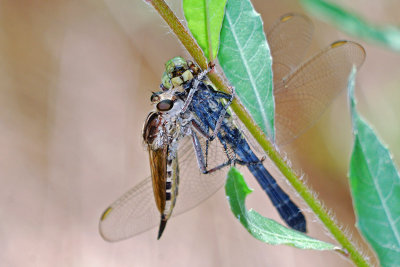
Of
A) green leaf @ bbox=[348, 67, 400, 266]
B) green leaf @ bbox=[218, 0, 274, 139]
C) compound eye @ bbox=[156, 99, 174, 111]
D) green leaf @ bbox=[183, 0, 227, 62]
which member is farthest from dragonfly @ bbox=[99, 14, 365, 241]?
green leaf @ bbox=[348, 67, 400, 266]

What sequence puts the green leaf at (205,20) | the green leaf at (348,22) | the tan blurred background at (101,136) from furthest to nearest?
Result: the tan blurred background at (101,136) → the green leaf at (205,20) → the green leaf at (348,22)

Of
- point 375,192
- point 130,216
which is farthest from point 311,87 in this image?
point 375,192

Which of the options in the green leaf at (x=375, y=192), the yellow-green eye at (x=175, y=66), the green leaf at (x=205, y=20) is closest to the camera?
the green leaf at (x=375, y=192)

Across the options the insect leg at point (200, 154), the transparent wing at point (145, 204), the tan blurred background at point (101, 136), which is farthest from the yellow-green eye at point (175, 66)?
the tan blurred background at point (101, 136)

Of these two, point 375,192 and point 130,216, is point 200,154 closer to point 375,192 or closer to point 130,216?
point 130,216

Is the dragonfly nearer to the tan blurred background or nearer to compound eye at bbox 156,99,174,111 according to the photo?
compound eye at bbox 156,99,174,111

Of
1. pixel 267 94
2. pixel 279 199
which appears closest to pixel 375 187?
pixel 267 94

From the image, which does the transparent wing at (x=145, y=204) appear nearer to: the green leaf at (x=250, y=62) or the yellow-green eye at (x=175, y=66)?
the yellow-green eye at (x=175, y=66)
